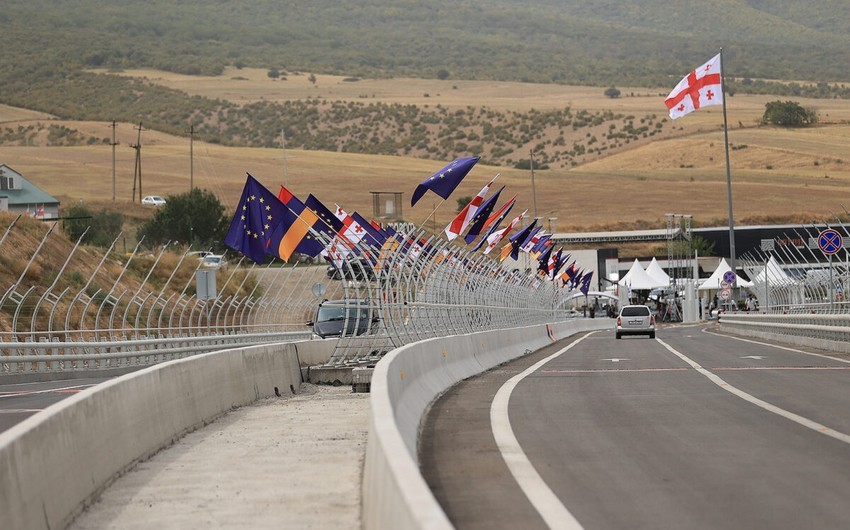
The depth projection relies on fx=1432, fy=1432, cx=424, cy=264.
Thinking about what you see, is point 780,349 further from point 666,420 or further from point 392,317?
point 666,420

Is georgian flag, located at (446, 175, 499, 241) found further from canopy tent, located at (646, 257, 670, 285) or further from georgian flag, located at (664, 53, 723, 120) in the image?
canopy tent, located at (646, 257, 670, 285)

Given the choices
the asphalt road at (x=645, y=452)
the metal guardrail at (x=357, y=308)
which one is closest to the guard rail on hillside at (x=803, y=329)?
the metal guardrail at (x=357, y=308)

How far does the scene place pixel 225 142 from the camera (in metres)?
179

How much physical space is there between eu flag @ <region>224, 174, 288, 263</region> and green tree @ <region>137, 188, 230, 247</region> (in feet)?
188

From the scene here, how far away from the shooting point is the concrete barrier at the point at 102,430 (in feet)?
27.9

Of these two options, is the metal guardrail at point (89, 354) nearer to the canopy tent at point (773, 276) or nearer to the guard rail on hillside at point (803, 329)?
the guard rail on hillside at point (803, 329)

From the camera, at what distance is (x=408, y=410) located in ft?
47.1

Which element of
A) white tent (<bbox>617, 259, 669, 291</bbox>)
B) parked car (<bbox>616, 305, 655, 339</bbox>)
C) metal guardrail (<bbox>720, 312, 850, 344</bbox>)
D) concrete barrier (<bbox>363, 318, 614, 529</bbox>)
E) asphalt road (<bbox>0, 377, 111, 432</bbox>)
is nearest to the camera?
concrete barrier (<bbox>363, 318, 614, 529</bbox>)

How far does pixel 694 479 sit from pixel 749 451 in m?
1.66

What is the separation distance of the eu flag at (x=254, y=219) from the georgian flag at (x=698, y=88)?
2674cm

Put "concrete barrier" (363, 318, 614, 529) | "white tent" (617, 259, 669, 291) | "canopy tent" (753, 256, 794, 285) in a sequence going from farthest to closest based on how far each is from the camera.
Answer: "white tent" (617, 259, 669, 291)
"canopy tent" (753, 256, 794, 285)
"concrete barrier" (363, 318, 614, 529)

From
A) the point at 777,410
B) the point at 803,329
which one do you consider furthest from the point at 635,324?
the point at 777,410

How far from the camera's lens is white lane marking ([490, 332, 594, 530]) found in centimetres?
868

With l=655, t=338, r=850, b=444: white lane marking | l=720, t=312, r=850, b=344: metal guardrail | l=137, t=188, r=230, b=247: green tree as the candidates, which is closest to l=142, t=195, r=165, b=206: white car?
l=137, t=188, r=230, b=247: green tree
